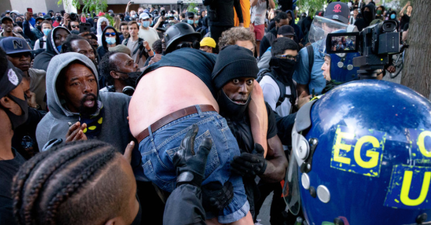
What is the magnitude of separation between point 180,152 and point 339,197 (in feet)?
2.63

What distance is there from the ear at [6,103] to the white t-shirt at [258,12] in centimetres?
608

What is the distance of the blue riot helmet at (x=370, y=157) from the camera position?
4.03 ft

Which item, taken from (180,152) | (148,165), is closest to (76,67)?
(148,165)

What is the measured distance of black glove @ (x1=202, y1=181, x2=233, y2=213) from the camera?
150 centimetres

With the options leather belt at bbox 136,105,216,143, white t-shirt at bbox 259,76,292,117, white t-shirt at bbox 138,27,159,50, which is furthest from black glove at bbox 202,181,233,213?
white t-shirt at bbox 138,27,159,50

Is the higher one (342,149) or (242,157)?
(342,149)

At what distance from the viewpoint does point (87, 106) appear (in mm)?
2064

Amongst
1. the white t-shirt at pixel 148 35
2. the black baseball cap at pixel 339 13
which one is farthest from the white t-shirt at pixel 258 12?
the black baseball cap at pixel 339 13

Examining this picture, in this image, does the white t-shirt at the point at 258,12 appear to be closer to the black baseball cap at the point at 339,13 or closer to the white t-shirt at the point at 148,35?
the white t-shirt at the point at 148,35

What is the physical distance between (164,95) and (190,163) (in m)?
0.54

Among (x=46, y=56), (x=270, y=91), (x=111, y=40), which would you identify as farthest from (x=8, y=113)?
(x=111, y=40)

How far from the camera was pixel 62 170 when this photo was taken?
3.14 feet

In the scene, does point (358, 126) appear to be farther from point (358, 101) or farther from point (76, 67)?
point (76, 67)

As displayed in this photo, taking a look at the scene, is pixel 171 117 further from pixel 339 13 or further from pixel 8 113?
pixel 339 13
